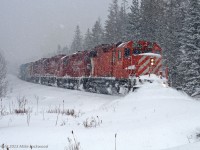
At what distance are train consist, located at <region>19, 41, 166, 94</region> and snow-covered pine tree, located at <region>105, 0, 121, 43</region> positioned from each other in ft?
64.9

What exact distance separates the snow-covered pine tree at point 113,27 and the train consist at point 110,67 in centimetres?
1978

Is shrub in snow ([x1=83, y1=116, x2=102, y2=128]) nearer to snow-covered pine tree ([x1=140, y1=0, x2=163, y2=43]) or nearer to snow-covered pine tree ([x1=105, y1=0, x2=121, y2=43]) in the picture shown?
snow-covered pine tree ([x1=140, y1=0, x2=163, y2=43])

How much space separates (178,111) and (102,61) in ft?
42.7

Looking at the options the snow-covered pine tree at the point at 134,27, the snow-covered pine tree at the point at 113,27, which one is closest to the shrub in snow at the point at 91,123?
the snow-covered pine tree at the point at 134,27

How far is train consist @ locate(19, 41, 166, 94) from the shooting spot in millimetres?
15328

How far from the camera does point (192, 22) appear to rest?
23.3 metres

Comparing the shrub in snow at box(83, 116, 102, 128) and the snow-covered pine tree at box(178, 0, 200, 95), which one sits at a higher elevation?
the snow-covered pine tree at box(178, 0, 200, 95)

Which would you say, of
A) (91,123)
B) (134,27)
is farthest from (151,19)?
(91,123)

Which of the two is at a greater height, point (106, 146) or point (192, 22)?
point (192, 22)

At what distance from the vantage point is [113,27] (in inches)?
2154

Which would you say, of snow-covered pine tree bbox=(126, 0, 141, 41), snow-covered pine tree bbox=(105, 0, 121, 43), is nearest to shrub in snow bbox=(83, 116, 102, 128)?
snow-covered pine tree bbox=(126, 0, 141, 41)

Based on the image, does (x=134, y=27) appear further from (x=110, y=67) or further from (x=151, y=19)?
(x=110, y=67)

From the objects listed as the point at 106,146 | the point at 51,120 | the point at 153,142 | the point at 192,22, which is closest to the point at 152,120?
the point at 153,142

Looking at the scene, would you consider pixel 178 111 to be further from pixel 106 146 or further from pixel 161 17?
pixel 161 17
